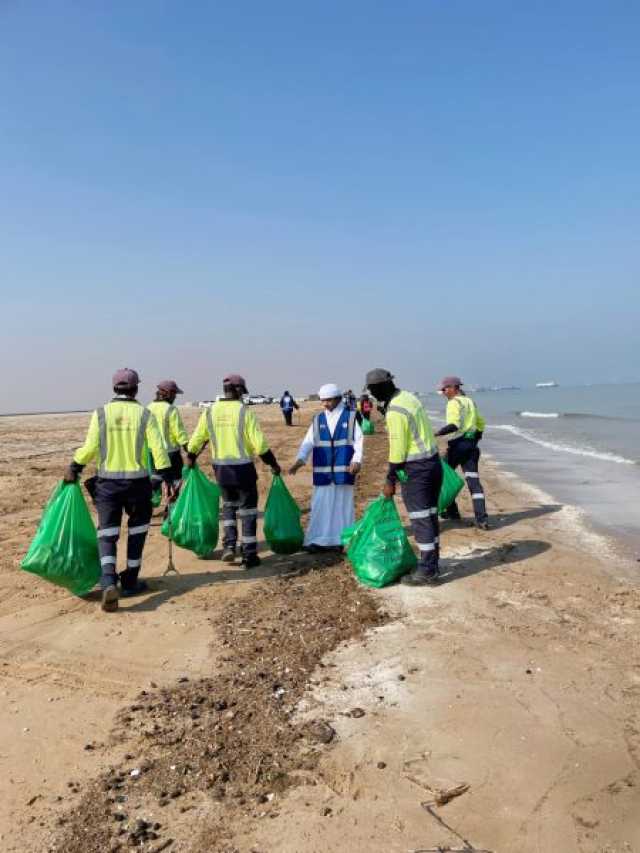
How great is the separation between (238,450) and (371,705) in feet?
11.1

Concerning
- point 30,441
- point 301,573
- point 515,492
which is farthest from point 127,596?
point 30,441

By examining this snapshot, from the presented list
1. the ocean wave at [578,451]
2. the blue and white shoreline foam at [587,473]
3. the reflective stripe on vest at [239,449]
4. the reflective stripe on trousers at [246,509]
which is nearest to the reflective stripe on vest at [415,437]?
the reflective stripe on vest at [239,449]

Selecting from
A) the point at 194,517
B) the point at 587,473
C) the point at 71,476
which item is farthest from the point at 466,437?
the point at 587,473

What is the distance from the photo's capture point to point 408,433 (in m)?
5.58

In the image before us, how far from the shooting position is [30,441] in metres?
24.9

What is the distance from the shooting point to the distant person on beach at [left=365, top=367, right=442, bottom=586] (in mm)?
5562

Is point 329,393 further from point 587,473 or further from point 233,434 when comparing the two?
point 587,473

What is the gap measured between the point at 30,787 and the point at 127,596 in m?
2.83

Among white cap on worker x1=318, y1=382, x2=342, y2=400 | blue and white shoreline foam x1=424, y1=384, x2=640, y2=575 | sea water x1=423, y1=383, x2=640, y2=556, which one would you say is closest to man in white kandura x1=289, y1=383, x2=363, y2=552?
white cap on worker x1=318, y1=382, x2=342, y2=400

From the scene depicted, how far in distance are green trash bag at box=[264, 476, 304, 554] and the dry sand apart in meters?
0.38

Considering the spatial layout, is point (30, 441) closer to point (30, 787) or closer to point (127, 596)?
point (127, 596)

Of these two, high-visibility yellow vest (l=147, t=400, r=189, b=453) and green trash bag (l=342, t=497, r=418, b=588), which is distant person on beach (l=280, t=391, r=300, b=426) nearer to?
high-visibility yellow vest (l=147, t=400, r=189, b=453)

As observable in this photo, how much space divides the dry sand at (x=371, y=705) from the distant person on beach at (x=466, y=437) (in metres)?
1.64

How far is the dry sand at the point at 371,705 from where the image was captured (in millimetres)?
2602
